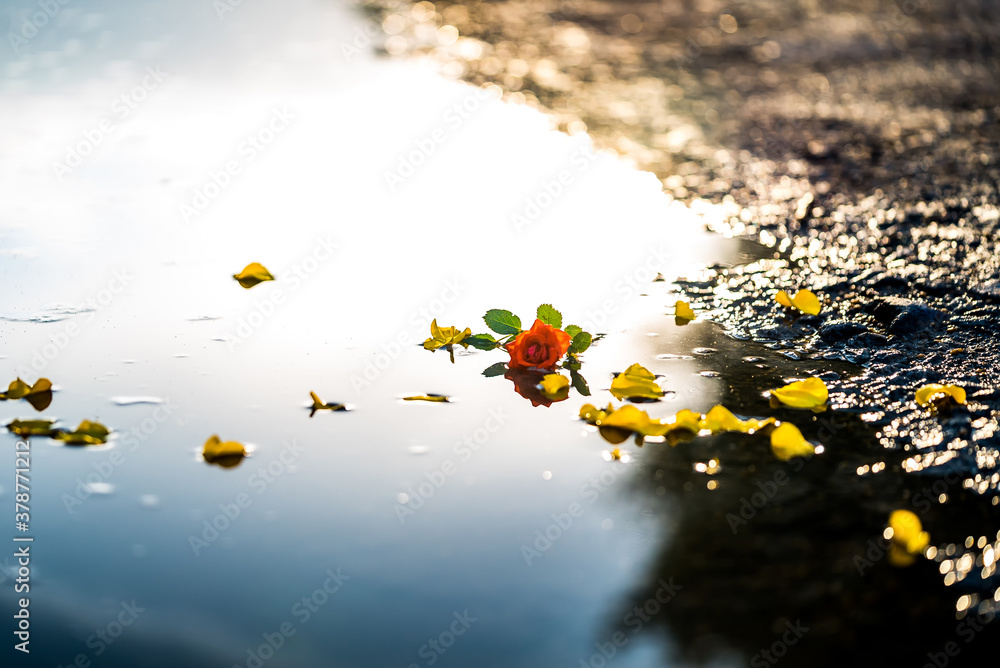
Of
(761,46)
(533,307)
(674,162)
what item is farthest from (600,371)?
(761,46)

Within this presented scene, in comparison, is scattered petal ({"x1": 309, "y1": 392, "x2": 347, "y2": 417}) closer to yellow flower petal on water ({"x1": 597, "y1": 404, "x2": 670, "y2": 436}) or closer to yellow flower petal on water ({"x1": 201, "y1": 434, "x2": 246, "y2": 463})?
yellow flower petal on water ({"x1": 201, "y1": 434, "x2": 246, "y2": 463})

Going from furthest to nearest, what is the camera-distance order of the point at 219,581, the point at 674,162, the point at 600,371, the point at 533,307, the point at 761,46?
the point at 761,46 < the point at 674,162 < the point at 533,307 < the point at 600,371 < the point at 219,581

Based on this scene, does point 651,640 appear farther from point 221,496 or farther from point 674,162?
point 674,162

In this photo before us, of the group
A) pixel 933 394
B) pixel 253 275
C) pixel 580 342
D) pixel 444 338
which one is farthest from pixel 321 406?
pixel 933 394

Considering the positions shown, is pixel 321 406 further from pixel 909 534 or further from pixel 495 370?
pixel 909 534

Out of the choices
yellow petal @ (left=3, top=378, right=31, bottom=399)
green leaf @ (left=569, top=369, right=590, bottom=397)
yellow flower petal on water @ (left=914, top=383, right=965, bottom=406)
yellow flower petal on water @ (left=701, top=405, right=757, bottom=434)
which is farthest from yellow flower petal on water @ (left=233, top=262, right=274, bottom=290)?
yellow flower petal on water @ (left=914, top=383, right=965, bottom=406)

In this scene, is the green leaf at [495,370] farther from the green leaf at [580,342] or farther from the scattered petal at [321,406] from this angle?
the scattered petal at [321,406]

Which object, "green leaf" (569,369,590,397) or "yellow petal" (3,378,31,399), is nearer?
"yellow petal" (3,378,31,399)
